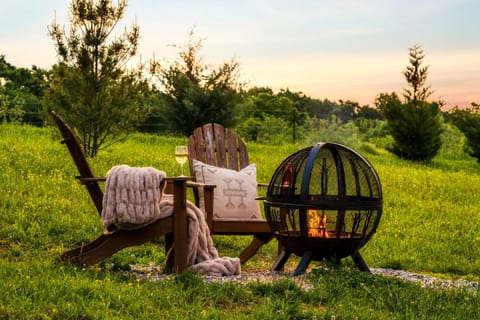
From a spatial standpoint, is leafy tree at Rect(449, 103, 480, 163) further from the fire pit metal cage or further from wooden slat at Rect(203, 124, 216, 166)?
the fire pit metal cage

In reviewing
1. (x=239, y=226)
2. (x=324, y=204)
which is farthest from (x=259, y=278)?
(x=239, y=226)

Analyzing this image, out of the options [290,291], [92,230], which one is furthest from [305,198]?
[92,230]

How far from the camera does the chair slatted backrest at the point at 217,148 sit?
6.48 m

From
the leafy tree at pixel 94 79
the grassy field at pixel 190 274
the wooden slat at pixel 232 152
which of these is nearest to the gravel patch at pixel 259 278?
the grassy field at pixel 190 274

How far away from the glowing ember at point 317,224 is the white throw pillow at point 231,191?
→ 1172 millimetres

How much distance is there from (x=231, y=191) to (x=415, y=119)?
11818 mm

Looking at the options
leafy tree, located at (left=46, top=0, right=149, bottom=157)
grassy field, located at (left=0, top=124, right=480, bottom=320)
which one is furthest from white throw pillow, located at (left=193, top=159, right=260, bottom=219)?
leafy tree, located at (left=46, top=0, right=149, bottom=157)

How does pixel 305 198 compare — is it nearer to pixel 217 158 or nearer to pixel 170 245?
pixel 170 245

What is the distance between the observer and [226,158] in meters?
6.65

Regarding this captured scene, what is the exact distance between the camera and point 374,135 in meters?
28.5

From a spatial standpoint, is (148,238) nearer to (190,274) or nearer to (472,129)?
(190,274)

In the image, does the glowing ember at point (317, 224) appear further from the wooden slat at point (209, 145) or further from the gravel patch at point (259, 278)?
the wooden slat at point (209, 145)

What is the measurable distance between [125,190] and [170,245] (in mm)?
798

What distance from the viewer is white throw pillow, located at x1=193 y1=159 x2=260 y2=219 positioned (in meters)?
5.97
